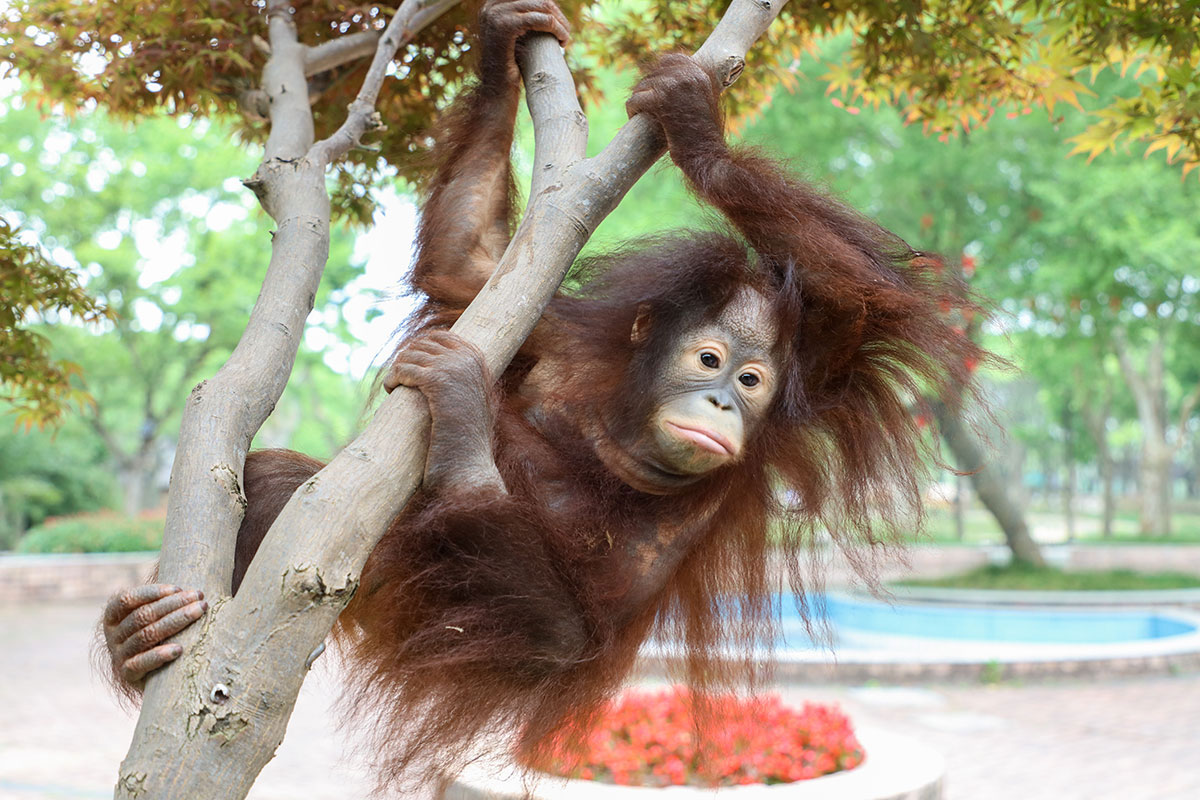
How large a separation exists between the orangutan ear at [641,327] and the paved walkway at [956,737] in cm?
338

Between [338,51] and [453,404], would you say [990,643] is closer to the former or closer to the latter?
[338,51]

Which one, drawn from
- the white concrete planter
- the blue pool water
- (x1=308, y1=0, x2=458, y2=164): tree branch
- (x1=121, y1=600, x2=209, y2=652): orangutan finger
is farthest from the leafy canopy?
the blue pool water

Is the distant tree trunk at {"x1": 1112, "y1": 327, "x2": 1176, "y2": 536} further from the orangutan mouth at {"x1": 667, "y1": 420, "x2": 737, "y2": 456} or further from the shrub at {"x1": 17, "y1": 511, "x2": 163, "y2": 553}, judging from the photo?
the orangutan mouth at {"x1": 667, "y1": 420, "x2": 737, "y2": 456}

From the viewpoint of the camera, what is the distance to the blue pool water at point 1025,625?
1184 cm

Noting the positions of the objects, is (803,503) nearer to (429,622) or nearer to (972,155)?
(429,622)

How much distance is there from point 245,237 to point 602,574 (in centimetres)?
1564

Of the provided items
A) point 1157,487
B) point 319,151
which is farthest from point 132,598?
point 1157,487

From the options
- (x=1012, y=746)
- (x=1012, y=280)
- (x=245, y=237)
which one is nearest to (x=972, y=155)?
(x=1012, y=280)

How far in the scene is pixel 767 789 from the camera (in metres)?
3.89

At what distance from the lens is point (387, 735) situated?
224cm

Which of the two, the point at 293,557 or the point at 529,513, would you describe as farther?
the point at 529,513

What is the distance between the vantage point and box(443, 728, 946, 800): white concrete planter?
12.5ft

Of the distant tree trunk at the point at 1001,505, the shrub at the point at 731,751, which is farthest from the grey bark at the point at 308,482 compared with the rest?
the distant tree trunk at the point at 1001,505

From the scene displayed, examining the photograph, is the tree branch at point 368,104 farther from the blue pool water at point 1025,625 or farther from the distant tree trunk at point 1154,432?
the distant tree trunk at point 1154,432
